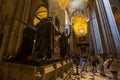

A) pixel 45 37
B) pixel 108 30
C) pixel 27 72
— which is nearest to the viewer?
pixel 27 72

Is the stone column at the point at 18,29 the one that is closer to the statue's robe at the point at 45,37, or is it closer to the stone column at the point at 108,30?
the statue's robe at the point at 45,37

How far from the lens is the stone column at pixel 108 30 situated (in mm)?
7402

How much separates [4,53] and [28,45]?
2616 millimetres

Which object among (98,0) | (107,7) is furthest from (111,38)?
(98,0)

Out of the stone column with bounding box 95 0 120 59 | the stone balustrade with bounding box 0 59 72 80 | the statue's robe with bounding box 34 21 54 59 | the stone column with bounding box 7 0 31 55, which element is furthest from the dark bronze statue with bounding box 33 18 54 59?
the stone column with bounding box 95 0 120 59

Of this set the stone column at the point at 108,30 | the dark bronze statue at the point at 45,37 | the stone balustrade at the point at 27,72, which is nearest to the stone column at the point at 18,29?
the stone balustrade at the point at 27,72

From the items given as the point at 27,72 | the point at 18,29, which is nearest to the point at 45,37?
the point at 27,72

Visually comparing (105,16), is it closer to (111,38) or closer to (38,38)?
(111,38)

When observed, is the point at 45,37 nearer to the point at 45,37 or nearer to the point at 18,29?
the point at 45,37

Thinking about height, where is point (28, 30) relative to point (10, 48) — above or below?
above

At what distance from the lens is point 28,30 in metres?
3.00

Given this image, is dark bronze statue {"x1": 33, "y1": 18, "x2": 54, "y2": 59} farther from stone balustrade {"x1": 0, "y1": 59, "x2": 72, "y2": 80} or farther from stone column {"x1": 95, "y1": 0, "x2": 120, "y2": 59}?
stone column {"x1": 95, "y1": 0, "x2": 120, "y2": 59}

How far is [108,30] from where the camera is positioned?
7859mm

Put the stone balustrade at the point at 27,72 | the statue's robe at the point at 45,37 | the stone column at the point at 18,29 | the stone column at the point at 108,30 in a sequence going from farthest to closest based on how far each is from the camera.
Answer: the stone column at the point at 108,30, the stone column at the point at 18,29, the statue's robe at the point at 45,37, the stone balustrade at the point at 27,72
